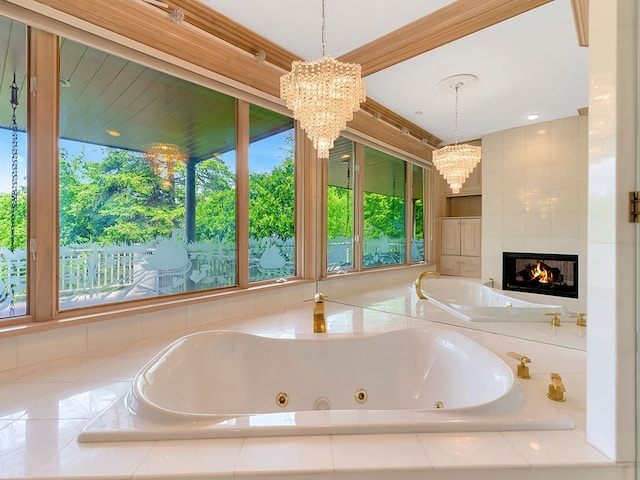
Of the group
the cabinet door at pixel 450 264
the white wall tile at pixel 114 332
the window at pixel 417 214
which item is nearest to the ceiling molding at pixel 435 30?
the window at pixel 417 214

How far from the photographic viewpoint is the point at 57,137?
5.04 ft

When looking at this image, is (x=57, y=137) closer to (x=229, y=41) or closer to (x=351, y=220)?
(x=229, y=41)

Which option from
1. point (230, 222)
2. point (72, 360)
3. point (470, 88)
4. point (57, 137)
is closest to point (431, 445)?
point (72, 360)

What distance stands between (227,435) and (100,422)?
416 mm

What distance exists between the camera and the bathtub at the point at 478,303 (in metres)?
1.77

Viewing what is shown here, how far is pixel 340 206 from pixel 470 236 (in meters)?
1.38

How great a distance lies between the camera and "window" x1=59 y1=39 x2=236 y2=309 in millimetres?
1640

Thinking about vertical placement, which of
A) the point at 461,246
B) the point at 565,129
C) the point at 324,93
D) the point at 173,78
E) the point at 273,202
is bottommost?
the point at 461,246

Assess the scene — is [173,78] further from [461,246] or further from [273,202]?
[461,246]

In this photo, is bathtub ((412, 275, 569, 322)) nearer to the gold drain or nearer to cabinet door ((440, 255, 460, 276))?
cabinet door ((440, 255, 460, 276))

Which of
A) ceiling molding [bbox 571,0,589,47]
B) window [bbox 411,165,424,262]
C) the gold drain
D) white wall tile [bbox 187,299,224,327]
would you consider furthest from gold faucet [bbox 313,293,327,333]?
ceiling molding [bbox 571,0,589,47]

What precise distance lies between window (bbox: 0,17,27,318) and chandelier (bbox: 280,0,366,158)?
4.38ft

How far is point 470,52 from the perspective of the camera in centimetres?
218
